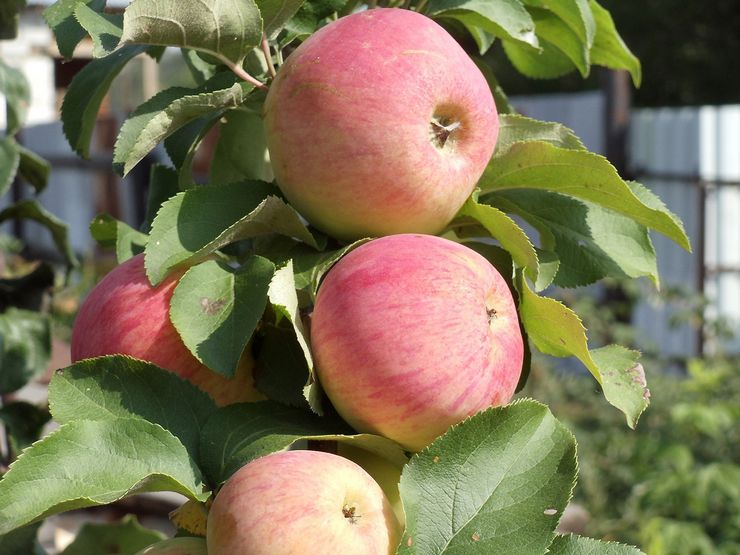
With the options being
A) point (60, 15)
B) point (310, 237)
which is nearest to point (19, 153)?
point (60, 15)

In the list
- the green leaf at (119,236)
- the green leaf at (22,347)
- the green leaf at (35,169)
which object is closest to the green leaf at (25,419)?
the green leaf at (22,347)

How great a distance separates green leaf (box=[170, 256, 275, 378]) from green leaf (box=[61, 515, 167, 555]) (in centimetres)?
44

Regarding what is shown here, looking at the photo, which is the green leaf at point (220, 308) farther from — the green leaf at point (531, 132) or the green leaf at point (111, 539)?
the green leaf at point (111, 539)

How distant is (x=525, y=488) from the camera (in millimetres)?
577

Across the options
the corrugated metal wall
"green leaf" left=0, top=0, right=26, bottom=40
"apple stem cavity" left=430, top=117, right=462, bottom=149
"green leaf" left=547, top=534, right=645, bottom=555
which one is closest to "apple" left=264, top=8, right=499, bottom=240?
"apple stem cavity" left=430, top=117, right=462, bottom=149

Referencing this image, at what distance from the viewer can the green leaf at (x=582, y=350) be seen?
61 cm

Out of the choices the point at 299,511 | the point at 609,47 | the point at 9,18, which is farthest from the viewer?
the point at 9,18

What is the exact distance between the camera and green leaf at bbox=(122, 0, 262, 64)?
62cm

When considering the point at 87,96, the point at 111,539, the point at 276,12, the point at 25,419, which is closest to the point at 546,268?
the point at 276,12

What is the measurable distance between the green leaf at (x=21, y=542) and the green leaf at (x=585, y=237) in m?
0.52

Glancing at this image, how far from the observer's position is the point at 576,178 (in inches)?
26.8

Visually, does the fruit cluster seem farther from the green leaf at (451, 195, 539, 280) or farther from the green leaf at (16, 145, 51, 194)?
the green leaf at (16, 145, 51, 194)

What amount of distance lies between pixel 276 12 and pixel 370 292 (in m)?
0.22

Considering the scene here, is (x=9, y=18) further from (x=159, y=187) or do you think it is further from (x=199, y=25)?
(x=199, y=25)
